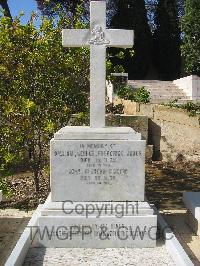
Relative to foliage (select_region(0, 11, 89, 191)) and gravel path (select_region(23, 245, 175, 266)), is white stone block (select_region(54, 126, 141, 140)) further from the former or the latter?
foliage (select_region(0, 11, 89, 191))

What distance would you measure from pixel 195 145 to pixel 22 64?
5003mm

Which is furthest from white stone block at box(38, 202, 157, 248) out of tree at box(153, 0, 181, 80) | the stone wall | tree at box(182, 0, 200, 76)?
tree at box(153, 0, 181, 80)

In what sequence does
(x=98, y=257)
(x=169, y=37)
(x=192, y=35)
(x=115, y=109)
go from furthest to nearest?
(x=169, y=37), (x=192, y=35), (x=115, y=109), (x=98, y=257)

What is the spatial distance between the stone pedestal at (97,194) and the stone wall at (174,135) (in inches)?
202

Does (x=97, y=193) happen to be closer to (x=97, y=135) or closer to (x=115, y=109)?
(x=97, y=135)

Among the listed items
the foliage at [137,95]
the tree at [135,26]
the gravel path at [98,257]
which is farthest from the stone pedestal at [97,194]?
the tree at [135,26]

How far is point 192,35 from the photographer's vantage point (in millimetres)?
20016

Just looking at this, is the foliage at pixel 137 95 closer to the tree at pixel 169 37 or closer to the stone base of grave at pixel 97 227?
the stone base of grave at pixel 97 227

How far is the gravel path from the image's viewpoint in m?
4.55

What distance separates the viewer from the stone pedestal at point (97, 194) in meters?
5.00

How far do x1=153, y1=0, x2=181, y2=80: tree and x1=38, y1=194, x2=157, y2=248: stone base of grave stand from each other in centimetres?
2049

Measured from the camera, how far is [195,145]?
10.3 meters

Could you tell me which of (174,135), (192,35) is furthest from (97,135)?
(192,35)

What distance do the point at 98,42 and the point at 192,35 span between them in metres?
15.6
